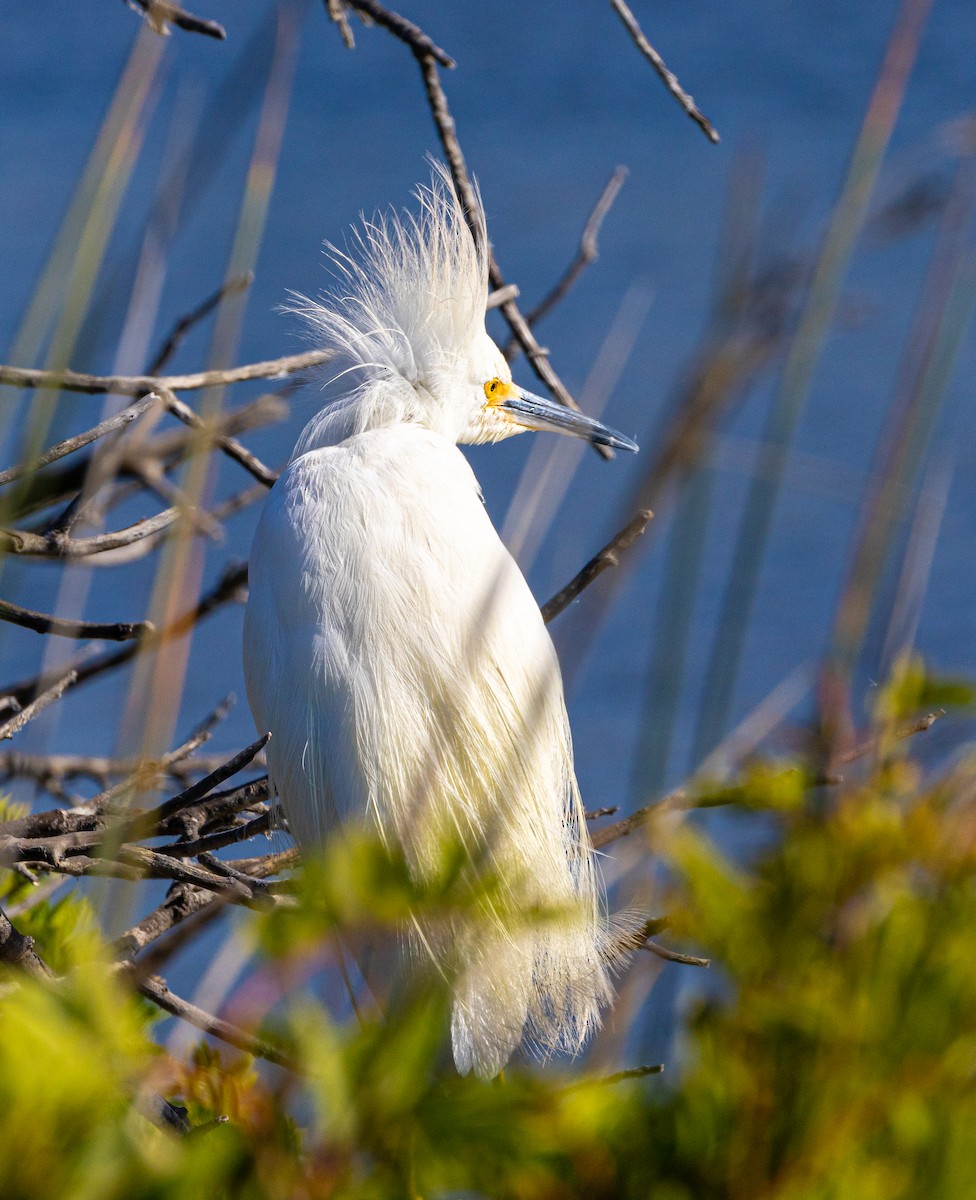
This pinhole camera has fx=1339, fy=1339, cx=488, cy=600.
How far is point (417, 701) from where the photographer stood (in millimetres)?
1502

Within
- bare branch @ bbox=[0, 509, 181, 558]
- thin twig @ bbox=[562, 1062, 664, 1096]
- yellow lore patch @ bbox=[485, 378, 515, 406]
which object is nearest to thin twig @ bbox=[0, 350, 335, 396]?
bare branch @ bbox=[0, 509, 181, 558]

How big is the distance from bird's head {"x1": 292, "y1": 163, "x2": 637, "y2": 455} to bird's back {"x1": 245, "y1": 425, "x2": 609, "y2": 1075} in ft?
1.00

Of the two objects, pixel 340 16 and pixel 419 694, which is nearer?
pixel 340 16

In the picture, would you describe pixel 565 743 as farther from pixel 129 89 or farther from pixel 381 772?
pixel 129 89

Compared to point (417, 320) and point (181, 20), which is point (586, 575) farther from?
point (417, 320)

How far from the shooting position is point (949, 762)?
1.97 feet

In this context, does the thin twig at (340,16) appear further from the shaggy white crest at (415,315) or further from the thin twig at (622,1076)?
the thin twig at (622,1076)

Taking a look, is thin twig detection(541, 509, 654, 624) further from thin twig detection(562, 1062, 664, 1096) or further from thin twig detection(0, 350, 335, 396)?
thin twig detection(562, 1062, 664, 1096)

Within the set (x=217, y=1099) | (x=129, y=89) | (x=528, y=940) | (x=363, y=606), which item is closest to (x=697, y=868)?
(x=217, y=1099)

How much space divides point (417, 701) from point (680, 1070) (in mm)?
1023

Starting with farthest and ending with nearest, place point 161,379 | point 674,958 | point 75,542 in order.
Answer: point 161,379 < point 75,542 < point 674,958

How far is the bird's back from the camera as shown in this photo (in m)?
1.48

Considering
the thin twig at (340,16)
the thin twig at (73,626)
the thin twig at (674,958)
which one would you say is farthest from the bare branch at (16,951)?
the thin twig at (340,16)

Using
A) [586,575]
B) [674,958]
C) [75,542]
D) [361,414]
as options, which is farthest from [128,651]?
[674,958]
